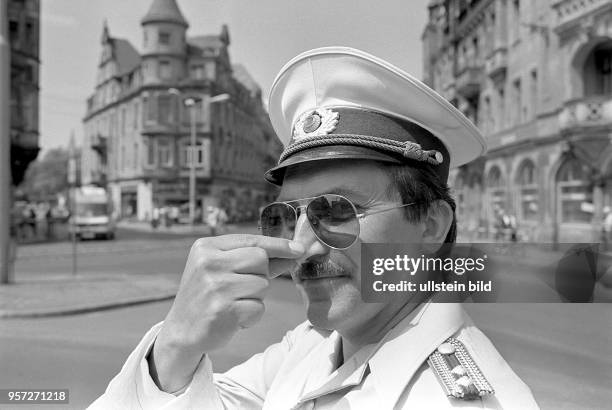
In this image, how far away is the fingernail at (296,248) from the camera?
81cm

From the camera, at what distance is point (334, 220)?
841 millimetres

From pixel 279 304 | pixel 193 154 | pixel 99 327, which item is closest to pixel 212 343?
pixel 279 304

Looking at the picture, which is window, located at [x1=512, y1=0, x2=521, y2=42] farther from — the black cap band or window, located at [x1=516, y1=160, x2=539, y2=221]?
the black cap band

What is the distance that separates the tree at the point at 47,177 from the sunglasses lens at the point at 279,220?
916 millimetres

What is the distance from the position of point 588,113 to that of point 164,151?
Result: 1096 mm

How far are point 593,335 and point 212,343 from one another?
83cm

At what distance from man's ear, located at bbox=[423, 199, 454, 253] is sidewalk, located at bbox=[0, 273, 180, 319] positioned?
1.00 meters

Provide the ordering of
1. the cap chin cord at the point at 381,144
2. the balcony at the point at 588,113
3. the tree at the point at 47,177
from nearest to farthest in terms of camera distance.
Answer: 1. the cap chin cord at the point at 381,144
2. the balcony at the point at 588,113
3. the tree at the point at 47,177

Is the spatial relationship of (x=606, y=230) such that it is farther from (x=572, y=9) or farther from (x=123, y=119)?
(x=123, y=119)

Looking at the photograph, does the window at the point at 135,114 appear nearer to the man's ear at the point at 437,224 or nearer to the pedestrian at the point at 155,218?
the pedestrian at the point at 155,218

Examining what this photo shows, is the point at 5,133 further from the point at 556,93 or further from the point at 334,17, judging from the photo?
the point at 556,93

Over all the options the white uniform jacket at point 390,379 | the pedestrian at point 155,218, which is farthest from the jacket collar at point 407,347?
the pedestrian at point 155,218

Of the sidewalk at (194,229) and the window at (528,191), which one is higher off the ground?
the window at (528,191)

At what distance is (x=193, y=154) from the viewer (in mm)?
1515
